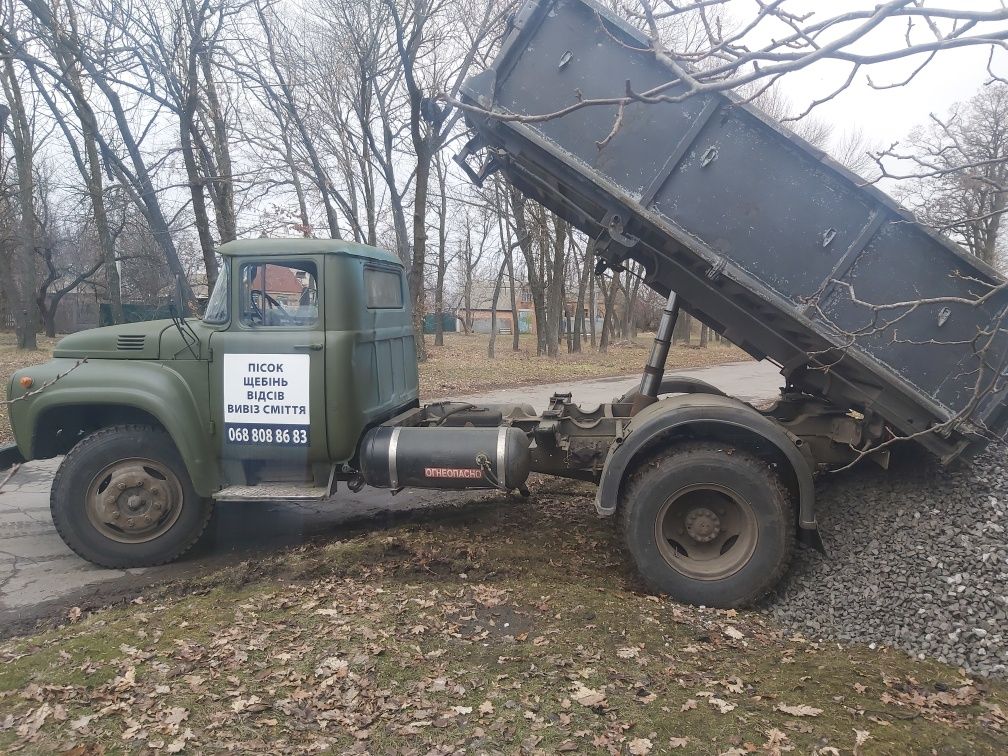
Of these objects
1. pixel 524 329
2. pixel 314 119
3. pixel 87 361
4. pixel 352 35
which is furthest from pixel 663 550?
pixel 524 329

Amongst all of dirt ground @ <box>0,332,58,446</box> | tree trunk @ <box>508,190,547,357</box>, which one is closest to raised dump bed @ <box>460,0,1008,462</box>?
dirt ground @ <box>0,332,58,446</box>

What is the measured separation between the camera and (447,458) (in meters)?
4.89

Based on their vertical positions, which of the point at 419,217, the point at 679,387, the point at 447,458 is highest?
the point at 419,217

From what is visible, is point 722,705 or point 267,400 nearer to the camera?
point 722,705

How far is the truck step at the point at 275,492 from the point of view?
4.87m

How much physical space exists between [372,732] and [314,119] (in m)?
19.5

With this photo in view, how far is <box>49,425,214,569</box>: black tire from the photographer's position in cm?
506

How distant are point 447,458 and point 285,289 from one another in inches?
68.9

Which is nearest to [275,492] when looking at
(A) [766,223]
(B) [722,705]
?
(B) [722,705]

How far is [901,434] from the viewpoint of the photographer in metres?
4.35

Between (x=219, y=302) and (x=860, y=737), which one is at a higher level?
(x=219, y=302)

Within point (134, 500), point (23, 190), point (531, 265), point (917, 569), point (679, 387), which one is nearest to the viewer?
point (917, 569)

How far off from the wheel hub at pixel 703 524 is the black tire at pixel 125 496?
11.8 ft

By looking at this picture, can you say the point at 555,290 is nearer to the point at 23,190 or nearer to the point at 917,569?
the point at 23,190
